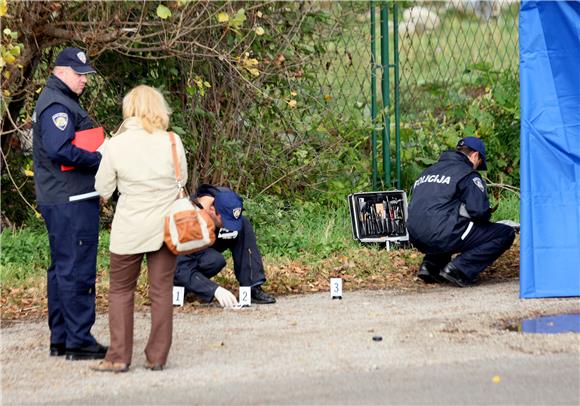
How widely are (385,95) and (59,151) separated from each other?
5.47 metres

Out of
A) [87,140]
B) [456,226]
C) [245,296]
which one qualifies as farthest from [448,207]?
[87,140]

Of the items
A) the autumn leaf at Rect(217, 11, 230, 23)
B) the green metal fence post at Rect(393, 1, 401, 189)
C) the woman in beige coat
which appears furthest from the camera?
the green metal fence post at Rect(393, 1, 401, 189)

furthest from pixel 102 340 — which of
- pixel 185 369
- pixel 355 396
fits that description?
pixel 355 396

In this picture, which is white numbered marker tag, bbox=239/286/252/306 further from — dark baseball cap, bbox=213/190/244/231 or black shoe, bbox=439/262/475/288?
black shoe, bbox=439/262/475/288

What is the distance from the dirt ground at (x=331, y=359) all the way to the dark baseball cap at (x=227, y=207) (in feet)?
2.17

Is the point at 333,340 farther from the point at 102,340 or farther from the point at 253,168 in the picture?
the point at 253,168

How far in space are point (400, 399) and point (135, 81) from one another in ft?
19.4

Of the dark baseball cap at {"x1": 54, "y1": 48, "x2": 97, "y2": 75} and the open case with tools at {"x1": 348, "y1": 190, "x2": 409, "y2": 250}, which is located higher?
the dark baseball cap at {"x1": 54, "y1": 48, "x2": 97, "y2": 75}

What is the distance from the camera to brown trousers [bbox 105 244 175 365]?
6570 millimetres

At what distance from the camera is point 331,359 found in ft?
22.1

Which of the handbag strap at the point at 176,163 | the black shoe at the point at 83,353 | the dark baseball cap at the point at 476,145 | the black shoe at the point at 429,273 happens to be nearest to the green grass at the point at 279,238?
the black shoe at the point at 429,273

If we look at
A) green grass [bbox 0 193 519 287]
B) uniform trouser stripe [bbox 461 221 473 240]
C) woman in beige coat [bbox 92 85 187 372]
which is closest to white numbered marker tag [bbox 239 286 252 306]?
green grass [bbox 0 193 519 287]

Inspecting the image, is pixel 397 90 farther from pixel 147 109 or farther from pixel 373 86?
pixel 147 109

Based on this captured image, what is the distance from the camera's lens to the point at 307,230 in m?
10.9
